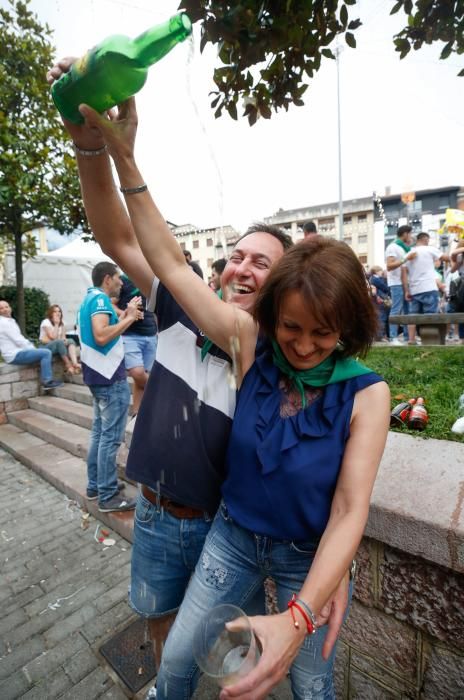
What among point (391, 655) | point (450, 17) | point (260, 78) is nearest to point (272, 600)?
point (391, 655)

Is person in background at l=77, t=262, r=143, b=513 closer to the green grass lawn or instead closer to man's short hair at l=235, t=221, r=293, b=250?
man's short hair at l=235, t=221, r=293, b=250

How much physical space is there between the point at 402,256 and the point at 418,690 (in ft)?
21.5

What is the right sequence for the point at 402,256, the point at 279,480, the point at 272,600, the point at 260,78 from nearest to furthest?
the point at 279,480 → the point at 260,78 → the point at 272,600 → the point at 402,256

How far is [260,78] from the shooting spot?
69.7 inches

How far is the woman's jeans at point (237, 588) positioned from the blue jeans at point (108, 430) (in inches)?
94.7

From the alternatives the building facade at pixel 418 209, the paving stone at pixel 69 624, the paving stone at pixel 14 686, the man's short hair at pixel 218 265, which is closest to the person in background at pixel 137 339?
the man's short hair at pixel 218 265

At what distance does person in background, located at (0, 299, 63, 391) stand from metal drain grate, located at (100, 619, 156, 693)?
605 centimetres

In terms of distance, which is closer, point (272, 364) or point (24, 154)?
point (272, 364)

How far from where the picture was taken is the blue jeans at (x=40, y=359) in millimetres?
7391

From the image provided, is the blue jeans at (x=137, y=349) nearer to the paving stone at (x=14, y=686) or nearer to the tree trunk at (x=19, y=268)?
the paving stone at (x=14, y=686)

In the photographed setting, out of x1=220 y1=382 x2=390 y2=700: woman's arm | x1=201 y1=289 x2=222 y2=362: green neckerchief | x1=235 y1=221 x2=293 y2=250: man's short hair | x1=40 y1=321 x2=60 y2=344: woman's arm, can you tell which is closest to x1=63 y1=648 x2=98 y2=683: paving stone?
x1=220 y1=382 x2=390 y2=700: woman's arm

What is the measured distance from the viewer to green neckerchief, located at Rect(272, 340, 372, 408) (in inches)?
50.1

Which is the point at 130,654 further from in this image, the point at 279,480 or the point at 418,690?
the point at 279,480

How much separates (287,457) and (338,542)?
0.29m
